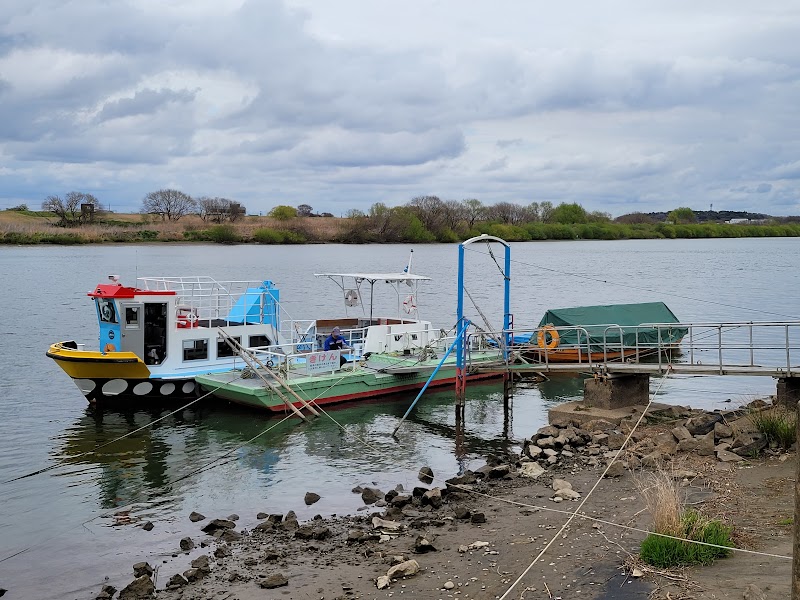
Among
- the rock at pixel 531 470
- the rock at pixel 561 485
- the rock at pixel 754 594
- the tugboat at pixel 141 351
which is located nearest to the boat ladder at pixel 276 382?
the tugboat at pixel 141 351

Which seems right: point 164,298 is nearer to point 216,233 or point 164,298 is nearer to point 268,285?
point 268,285

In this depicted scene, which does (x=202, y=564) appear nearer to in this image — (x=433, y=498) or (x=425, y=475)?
(x=433, y=498)

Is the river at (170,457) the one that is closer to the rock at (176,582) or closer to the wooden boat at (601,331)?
the rock at (176,582)

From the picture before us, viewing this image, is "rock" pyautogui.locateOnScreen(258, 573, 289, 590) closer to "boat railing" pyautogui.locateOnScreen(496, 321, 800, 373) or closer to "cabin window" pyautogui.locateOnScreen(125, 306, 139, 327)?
"boat railing" pyautogui.locateOnScreen(496, 321, 800, 373)

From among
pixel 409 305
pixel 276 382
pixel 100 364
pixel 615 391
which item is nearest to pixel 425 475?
pixel 615 391

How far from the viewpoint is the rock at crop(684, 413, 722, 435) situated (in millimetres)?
17672

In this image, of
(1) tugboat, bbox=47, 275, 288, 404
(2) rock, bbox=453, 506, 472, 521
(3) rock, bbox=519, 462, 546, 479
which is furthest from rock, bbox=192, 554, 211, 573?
(1) tugboat, bbox=47, 275, 288, 404

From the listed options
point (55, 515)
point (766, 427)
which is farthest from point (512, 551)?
point (55, 515)

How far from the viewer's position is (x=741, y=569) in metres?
9.01

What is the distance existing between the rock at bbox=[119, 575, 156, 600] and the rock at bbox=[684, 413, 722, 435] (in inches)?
475

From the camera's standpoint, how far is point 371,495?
15.8 metres

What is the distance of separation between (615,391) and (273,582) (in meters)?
12.1

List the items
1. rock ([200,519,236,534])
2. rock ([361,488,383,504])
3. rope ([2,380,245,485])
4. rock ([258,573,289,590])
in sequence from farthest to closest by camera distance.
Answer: rope ([2,380,245,485])
rock ([361,488,383,504])
rock ([200,519,236,534])
rock ([258,573,289,590])

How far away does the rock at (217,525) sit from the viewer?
14.2 metres
